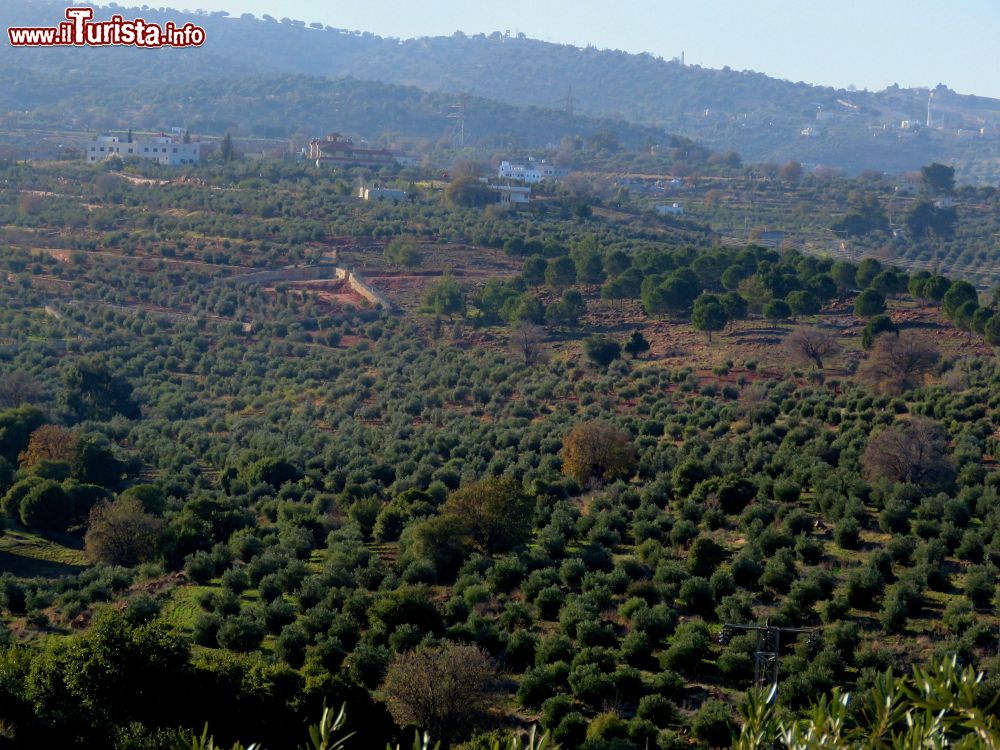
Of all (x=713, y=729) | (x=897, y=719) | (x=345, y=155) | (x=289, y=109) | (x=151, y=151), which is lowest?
(x=713, y=729)

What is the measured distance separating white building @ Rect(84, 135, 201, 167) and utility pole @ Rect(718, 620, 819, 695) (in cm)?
6243

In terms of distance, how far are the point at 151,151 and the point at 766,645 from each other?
216 ft

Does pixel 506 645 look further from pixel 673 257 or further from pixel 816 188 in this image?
pixel 816 188

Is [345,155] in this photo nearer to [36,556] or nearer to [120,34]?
[120,34]

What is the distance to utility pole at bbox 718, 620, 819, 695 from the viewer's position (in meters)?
12.9

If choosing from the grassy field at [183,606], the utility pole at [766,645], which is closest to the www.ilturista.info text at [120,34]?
the grassy field at [183,606]

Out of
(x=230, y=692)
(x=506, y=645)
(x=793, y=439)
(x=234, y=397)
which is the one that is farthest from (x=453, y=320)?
(x=230, y=692)

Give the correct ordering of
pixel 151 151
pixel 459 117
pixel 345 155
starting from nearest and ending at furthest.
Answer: pixel 151 151
pixel 345 155
pixel 459 117

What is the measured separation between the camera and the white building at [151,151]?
7262 cm

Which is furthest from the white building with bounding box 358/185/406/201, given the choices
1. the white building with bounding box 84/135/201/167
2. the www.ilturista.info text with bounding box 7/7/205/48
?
the www.ilturista.info text with bounding box 7/7/205/48

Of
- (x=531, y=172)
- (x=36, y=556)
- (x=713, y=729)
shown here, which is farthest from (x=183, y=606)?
(x=531, y=172)

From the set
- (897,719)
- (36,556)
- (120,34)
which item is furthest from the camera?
(120,34)

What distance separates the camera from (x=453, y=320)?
42906mm

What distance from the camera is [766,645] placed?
1446cm
